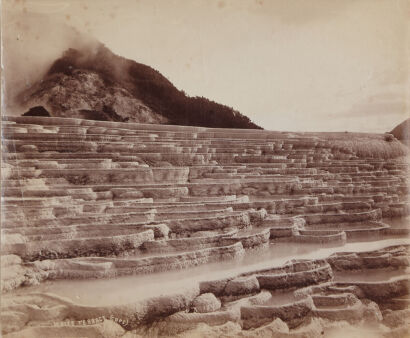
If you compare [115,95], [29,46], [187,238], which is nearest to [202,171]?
[187,238]

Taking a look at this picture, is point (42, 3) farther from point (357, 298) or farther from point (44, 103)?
point (357, 298)

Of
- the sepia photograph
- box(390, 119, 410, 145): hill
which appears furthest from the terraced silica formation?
box(390, 119, 410, 145): hill

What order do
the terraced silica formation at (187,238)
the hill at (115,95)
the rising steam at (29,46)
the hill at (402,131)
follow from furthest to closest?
1. the hill at (402,131)
2. the hill at (115,95)
3. the rising steam at (29,46)
4. the terraced silica formation at (187,238)

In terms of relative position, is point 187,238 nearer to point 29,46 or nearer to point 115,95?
point 115,95

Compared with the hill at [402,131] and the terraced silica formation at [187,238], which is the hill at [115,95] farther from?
the hill at [402,131]

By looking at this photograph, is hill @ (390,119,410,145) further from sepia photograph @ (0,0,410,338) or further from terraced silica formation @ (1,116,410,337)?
terraced silica formation @ (1,116,410,337)

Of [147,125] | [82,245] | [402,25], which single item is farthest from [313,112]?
[82,245]

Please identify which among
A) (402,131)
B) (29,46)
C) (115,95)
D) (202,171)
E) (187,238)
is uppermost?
(29,46)

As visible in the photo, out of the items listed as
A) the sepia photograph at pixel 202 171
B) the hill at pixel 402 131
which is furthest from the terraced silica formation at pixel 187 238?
the hill at pixel 402 131
